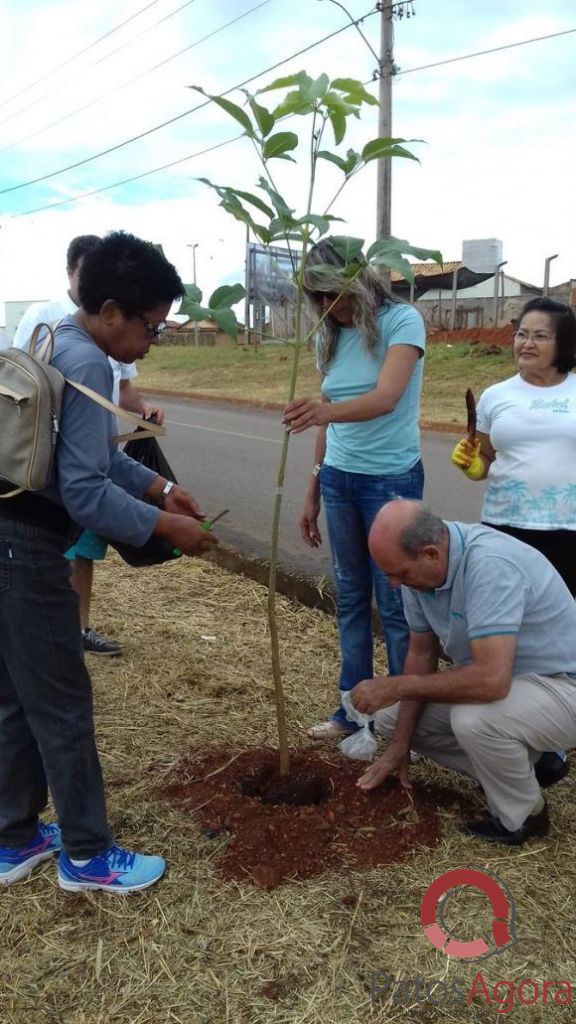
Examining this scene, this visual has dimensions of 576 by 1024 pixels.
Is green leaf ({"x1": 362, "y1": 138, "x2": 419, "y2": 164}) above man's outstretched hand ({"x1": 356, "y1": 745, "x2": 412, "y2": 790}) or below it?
above

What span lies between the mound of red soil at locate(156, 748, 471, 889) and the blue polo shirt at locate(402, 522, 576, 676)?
57 centimetres

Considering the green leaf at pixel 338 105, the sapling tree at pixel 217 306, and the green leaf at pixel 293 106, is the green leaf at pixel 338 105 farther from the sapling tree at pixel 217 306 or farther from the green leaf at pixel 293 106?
the sapling tree at pixel 217 306

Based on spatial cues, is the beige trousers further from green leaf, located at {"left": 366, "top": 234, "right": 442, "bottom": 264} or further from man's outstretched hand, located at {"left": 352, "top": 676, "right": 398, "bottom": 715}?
green leaf, located at {"left": 366, "top": 234, "right": 442, "bottom": 264}

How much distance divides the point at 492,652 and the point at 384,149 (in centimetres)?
150

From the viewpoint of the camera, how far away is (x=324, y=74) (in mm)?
2354

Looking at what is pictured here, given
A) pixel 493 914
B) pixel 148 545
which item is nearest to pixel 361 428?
pixel 148 545

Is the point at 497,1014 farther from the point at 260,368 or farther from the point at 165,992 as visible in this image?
the point at 260,368

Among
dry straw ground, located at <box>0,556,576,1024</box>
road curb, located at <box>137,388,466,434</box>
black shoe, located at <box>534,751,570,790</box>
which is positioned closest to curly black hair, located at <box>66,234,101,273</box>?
dry straw ground, located at <box>0,556,576,1024</box>

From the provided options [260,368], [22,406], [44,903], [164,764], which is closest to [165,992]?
[44,903]

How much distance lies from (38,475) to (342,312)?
142 cm

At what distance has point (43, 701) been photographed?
2.45m

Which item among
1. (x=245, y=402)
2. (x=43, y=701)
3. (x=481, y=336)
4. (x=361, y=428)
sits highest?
(x=361, y=428)

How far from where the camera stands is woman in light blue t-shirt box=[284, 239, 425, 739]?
3020 mm

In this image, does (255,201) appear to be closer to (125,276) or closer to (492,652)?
(125,276)
